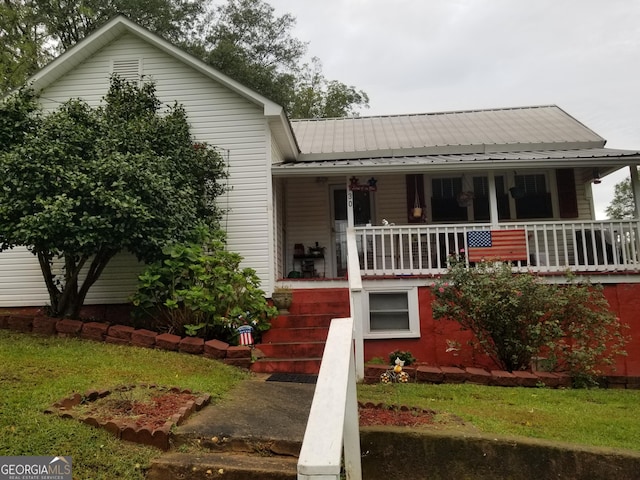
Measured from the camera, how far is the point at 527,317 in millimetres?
6727

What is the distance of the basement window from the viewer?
811 centimetres

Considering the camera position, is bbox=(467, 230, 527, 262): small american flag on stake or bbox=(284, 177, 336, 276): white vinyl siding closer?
bbox=(467, 230, 527, 262): small american flag on stake

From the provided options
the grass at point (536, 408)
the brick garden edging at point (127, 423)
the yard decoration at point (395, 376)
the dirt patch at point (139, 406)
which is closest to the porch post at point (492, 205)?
the grass at point (536, 408)

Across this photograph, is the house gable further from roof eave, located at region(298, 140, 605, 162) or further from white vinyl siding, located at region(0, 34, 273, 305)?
roof eave, located at region(298, 140, 605, 162)

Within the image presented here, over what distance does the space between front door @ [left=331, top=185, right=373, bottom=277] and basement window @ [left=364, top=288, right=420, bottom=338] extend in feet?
9.86

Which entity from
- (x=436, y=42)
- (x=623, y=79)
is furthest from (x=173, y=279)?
(x=623, y=79)

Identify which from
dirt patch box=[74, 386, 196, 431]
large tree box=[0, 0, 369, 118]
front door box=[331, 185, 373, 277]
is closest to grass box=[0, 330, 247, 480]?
dirt patch box=[74, 386, 196, 431]

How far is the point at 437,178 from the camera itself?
1159 cm

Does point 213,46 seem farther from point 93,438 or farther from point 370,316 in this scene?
point 93,438

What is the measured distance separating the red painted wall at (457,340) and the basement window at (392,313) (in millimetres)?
109

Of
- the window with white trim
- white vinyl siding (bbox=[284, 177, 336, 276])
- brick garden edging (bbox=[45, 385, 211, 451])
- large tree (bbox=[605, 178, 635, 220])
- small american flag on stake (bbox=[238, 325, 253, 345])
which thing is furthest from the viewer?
large tree (bbox=[605, 178, 635, 220])

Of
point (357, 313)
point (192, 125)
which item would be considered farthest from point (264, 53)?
point (357, 313)

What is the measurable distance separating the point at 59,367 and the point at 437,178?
9.09 meters

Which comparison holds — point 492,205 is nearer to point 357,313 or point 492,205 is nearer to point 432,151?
point 432,151
